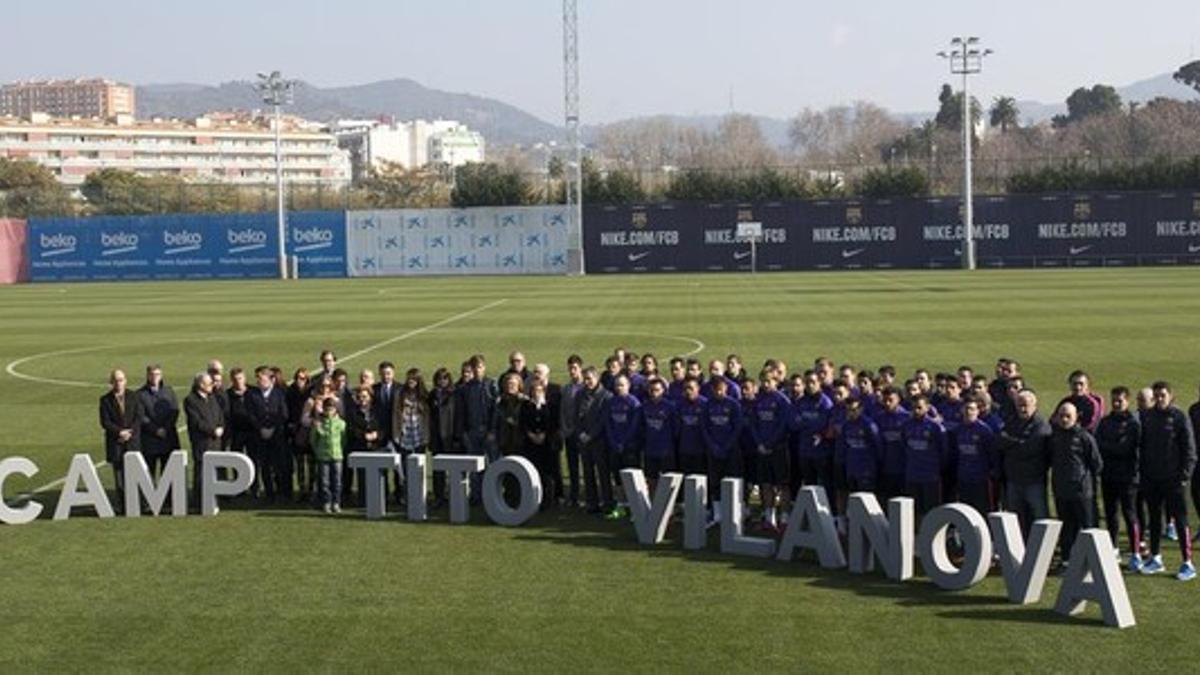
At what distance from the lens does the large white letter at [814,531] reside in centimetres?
1292

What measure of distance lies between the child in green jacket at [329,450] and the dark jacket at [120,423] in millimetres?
1924

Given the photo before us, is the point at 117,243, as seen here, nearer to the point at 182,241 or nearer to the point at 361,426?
the point at 182,241

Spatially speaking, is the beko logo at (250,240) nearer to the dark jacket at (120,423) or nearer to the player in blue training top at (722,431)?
the dark jacket at (120,423)

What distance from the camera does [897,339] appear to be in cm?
3167

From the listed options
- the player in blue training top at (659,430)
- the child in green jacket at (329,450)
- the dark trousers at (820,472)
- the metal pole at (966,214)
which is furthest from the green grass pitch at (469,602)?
the metal pole at (966,214)

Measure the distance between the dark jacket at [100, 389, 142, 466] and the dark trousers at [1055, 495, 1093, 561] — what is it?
375 inches

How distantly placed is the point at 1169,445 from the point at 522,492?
6023mm

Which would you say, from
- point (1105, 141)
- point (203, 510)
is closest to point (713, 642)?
point (203, 510)

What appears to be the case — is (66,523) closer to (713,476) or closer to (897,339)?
(713,476)

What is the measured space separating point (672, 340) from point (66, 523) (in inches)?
732

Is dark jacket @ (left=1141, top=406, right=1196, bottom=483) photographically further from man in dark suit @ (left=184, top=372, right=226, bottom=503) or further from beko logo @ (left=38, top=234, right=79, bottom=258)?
beko logo @ (left=38, top=234, right=79, bottom=258)

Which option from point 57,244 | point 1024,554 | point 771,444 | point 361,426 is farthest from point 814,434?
point 57,244

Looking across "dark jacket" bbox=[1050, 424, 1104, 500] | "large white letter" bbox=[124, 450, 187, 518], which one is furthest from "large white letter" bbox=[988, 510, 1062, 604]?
"large white letter" bbox=[124, 450, 187, 518]

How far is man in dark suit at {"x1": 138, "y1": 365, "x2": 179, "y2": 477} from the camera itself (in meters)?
16.5
